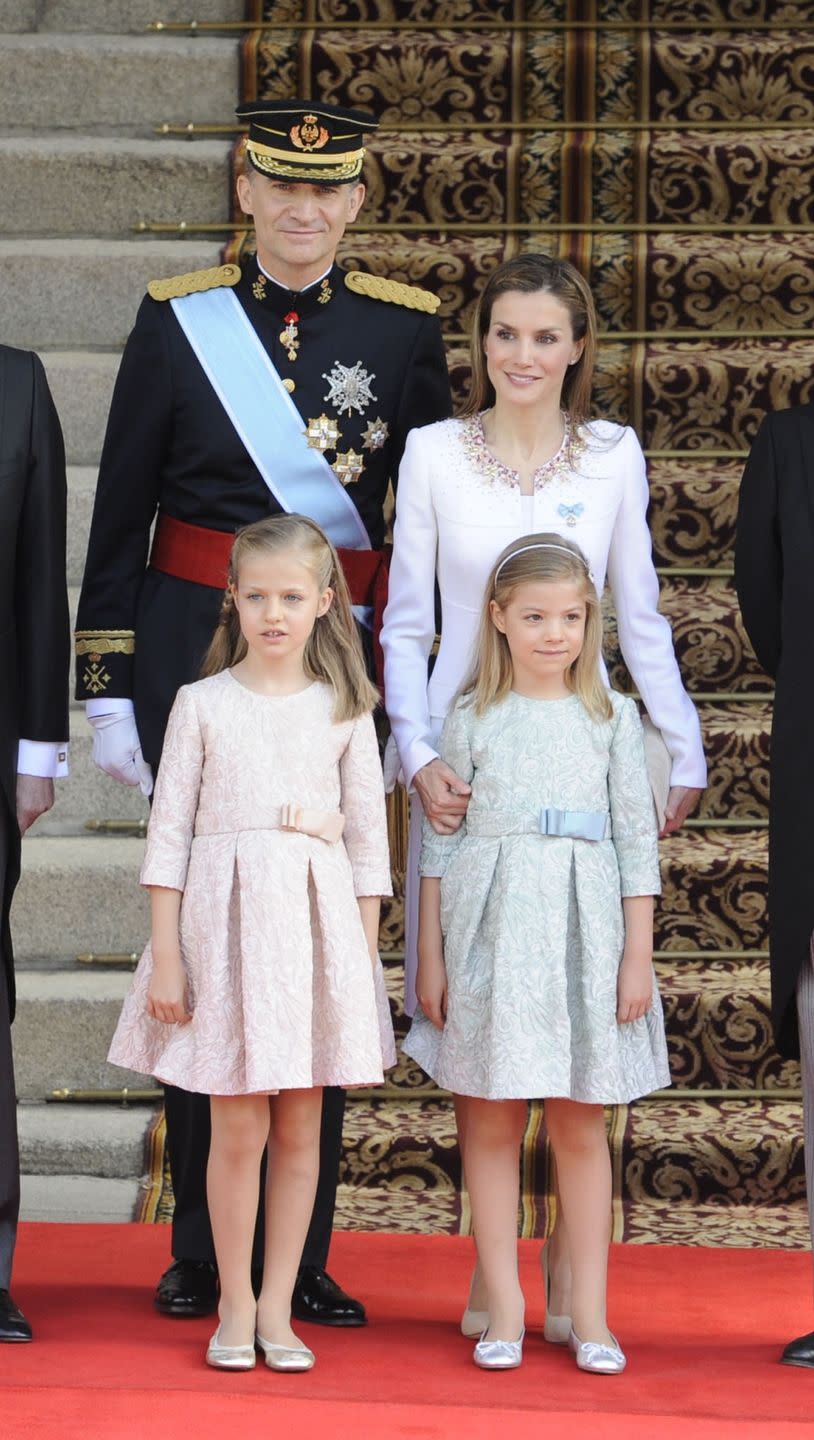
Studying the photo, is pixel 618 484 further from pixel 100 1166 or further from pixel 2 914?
pixel 100 1166

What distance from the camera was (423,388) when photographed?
296cm

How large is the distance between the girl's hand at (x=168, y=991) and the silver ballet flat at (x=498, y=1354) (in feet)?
1.71

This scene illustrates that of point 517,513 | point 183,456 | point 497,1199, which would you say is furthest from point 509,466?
point 497,1199

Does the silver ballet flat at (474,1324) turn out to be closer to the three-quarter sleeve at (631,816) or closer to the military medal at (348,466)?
the three-quarter sleeve at (631,816)

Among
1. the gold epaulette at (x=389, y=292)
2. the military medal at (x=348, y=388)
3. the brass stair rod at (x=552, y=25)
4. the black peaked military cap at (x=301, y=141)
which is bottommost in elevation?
the military medal at (x=348, y=388)

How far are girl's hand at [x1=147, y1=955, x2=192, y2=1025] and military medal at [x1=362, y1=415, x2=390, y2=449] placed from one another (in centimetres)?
75

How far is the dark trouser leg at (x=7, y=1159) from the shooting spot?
2711mm

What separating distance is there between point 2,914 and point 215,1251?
1.63 ft

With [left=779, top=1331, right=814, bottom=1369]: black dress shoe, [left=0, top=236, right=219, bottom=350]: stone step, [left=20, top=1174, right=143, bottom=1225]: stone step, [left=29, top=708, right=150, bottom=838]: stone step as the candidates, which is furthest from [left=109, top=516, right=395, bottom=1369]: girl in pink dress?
[left=0, top=236, right=219, bottom=350]: stone step

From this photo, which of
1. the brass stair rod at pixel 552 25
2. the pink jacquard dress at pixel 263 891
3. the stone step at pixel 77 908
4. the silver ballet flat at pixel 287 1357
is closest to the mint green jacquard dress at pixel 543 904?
the pink jacquard dress at pixel 263 891

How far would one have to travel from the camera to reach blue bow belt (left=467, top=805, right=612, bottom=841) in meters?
2.62

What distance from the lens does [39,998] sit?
3883 mm

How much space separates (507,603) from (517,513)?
0.16 m

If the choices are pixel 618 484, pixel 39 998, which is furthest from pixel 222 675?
pixel 39 998
